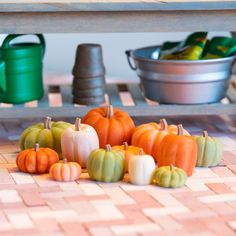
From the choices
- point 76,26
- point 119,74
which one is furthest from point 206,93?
point 119,74

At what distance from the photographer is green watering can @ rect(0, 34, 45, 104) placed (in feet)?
8.33

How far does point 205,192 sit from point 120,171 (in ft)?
0.76

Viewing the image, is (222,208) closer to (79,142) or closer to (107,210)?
(107,210)

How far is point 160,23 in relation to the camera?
8.01 ft

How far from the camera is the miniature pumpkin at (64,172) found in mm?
2156

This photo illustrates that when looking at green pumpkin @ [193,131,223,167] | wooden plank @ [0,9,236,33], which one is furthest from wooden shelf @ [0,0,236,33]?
green pumpkin @ [193,131,223,167]

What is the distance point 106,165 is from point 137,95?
0.69 m

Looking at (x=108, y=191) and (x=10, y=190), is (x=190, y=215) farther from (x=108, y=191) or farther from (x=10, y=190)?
(x=10, y=190)

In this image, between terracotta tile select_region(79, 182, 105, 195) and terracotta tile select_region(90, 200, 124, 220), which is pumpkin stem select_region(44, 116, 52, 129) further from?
terracotta tile select_region(90, 200, 124, 220)

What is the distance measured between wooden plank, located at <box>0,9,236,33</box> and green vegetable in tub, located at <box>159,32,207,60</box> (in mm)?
188

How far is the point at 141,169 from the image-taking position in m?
2.12

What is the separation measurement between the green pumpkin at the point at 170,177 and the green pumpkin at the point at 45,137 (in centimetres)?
36

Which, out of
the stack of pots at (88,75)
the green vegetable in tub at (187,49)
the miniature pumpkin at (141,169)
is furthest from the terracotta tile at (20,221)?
the green vegetable in tub at (187,49)

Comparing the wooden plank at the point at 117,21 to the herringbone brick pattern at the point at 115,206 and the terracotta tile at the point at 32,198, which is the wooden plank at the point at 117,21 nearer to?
the herringbone brick pattern at the point at 115,206
